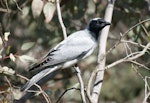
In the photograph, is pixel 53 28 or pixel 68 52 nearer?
pixel 68 52

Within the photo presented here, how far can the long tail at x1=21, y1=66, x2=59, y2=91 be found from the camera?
4812 mm

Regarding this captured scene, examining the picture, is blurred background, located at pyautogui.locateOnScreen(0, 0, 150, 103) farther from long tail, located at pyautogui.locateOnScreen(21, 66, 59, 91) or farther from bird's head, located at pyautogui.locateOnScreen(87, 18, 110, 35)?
bird's head, located at pyautogui.locateOnScreen(87, 18, 110, 35)

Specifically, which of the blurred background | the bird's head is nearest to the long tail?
the blurred background

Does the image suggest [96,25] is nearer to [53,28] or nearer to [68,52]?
[68,52]

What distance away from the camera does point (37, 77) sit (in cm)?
506

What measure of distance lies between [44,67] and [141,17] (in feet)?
5.15

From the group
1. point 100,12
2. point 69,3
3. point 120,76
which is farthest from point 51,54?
point 120,76

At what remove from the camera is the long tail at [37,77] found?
15.8ft

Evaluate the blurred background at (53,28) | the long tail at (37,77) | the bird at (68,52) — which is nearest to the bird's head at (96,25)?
the bird at (68,52)

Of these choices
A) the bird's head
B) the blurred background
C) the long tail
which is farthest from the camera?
the bird's head

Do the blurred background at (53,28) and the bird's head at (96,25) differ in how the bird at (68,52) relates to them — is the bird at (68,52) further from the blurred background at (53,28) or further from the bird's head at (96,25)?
the blurred background at (53,28)

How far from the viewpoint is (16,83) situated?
565 centimetres

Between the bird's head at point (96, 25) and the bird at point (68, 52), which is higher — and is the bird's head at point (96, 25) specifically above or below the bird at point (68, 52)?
above

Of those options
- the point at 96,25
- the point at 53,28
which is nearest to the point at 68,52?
the point at 96,25
